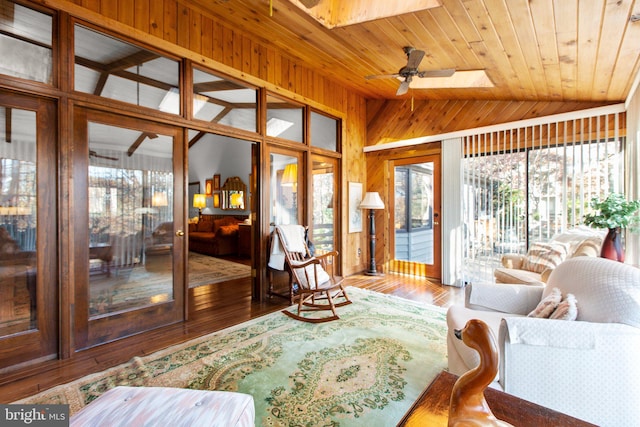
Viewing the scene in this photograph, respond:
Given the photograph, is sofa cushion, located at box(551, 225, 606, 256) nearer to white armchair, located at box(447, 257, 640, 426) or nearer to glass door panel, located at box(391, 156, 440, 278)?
white armchair, located at box(447, 257, 640, 426)

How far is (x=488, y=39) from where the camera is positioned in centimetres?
265

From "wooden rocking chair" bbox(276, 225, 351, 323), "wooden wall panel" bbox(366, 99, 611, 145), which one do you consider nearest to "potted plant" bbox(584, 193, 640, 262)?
"wooden wall panel" bbox(366, 99, 611, 145)

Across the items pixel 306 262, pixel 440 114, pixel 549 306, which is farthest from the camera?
pixel 440 114

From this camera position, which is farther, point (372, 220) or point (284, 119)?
point (372, 220)

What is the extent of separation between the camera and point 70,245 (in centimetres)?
241

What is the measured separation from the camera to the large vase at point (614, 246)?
2352 mm

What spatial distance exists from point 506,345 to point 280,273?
3.03m

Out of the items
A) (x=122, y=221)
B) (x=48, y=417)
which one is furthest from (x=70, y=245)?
(x=48, y=417)

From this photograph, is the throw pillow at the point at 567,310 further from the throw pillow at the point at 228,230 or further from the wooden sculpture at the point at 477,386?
the throw pillow at the point at 228,230

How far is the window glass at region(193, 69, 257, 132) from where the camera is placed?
10.7ft

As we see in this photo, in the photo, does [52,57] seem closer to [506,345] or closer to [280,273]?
[280,273]

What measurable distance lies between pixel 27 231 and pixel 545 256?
184 inches

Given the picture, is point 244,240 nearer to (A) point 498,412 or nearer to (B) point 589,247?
(B) point 589,247

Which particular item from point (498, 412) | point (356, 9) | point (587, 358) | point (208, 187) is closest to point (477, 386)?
point (498, 412)
